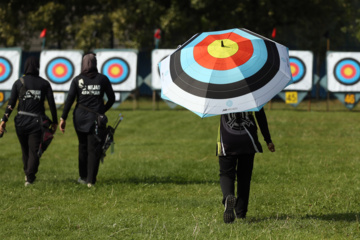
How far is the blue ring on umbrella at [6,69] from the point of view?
24719 millimetres

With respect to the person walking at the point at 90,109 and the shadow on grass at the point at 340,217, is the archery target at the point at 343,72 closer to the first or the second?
the person walking at the point at 90,109

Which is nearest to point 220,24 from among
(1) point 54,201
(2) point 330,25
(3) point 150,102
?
(3) point 150,102

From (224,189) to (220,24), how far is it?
28137 mm

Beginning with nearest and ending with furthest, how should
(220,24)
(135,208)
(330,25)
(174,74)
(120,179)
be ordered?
1. (174,74)
2. (135,208)
3. (120,179)
4. (220,24)
5. (330,25)

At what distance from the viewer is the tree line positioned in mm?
31656

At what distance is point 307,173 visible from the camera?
1058 cm

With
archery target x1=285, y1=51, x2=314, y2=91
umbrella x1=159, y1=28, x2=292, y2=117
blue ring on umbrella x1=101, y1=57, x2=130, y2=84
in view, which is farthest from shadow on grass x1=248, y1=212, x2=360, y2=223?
archery target x1=285, y1=51, x2=314, y2=91

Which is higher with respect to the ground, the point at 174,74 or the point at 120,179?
the point at 174,74

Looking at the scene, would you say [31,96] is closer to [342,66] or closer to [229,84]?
[229,84]

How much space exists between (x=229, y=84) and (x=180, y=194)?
3146 millimetres

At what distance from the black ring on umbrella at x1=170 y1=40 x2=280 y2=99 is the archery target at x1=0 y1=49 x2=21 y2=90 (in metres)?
19.5

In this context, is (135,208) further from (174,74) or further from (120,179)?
(120,179)

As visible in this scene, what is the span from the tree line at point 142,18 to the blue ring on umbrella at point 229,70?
79.3 ft

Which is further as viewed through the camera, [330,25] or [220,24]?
[330,25]
